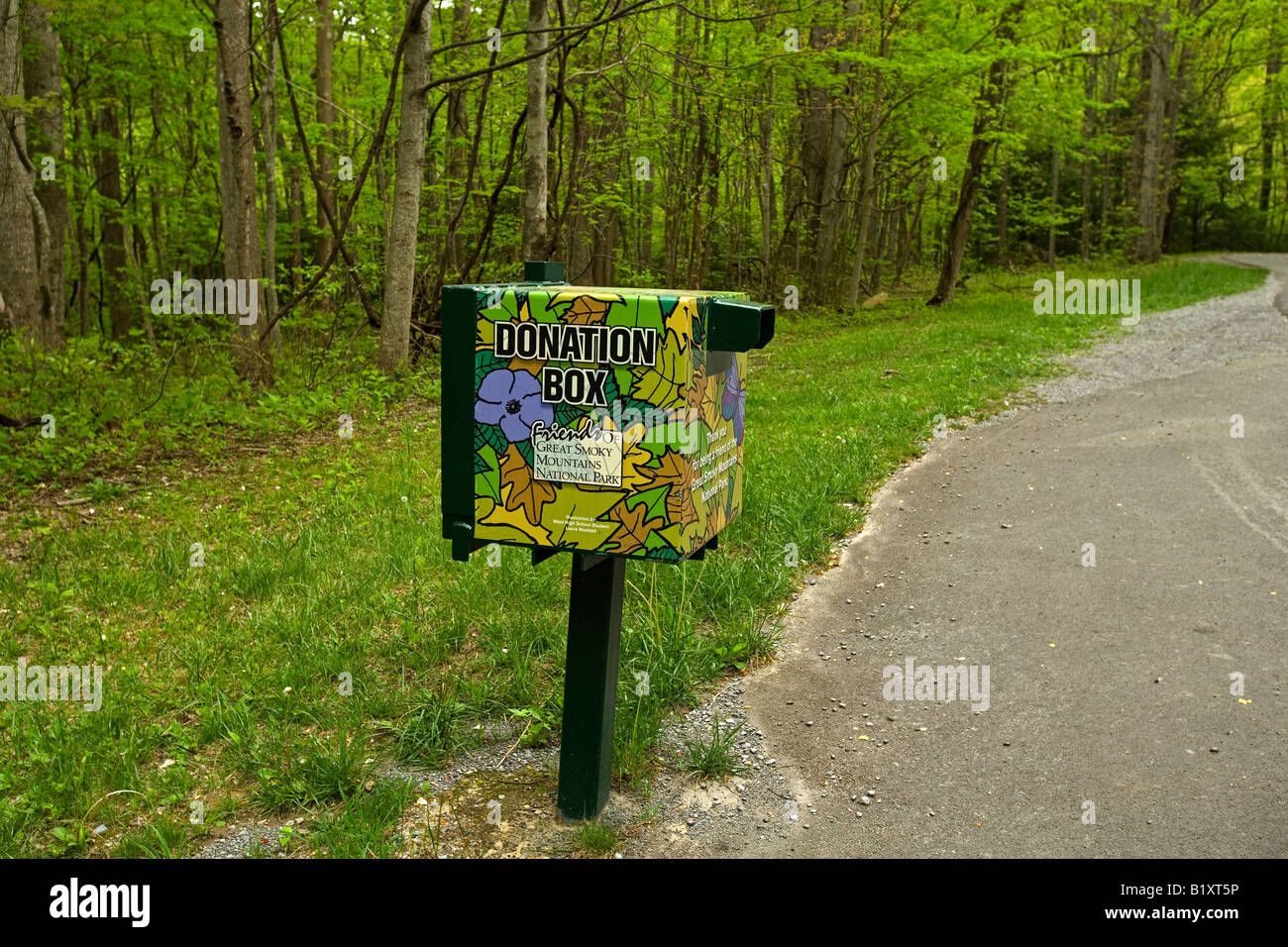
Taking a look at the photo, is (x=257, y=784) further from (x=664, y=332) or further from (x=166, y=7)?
(x=166, y=7)

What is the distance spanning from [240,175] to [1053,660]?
11.4 metres

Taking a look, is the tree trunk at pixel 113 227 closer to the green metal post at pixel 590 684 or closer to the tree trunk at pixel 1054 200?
the green metal post at pixel 590 684

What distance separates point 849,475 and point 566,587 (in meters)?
3.04

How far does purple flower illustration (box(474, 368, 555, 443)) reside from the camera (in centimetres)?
326

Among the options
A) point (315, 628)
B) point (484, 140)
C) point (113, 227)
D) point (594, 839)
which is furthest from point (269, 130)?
point (594, 839)

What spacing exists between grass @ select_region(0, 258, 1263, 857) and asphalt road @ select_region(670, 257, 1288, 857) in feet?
1.61

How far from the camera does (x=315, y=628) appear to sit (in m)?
5.83

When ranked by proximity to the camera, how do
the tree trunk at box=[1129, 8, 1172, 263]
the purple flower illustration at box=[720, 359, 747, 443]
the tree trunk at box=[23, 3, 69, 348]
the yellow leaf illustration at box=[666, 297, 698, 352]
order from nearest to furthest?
the yellow leaf illustration at box=[666, 297, 698, 352]
the purple flower illustration at box=[720, 359, 747, 443]
the tree trunk at box=[23, 3, 69, 348]
the tree trunk at box=[1129, 8, 1172, 263]

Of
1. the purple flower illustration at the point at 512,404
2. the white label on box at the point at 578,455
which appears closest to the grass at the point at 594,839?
the white label on box at the point at 578,455

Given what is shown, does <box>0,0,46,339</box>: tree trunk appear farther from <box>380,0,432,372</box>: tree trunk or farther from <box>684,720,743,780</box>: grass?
<box>684,720,743,780</box>: grass

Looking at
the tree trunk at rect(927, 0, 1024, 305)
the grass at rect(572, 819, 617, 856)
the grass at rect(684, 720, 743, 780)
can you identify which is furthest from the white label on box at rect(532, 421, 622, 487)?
the tree trunk at rect(927, 0, 1024, 305)

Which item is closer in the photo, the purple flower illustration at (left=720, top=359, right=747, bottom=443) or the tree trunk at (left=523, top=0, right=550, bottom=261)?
the purple flower illustration at (left=720, top=359, right=747, bottom=443)

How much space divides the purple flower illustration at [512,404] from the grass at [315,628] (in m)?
1.62
